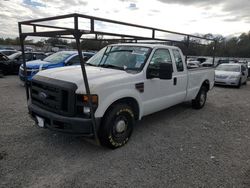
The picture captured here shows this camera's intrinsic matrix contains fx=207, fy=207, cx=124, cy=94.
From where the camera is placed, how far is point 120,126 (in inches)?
149

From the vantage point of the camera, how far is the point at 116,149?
380 centimetres

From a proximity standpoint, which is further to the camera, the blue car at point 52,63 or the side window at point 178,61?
the blue car at point 52,63

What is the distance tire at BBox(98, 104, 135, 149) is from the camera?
350cm

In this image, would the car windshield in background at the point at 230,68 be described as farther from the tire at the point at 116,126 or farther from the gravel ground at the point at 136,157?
the tire at the point at 116,126

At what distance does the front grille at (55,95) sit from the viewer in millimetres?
3279

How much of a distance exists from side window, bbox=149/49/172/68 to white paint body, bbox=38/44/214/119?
105mm

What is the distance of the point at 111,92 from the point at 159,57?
179 centimetres

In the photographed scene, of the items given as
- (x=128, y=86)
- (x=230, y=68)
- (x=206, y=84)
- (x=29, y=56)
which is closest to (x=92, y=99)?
(x=128, y=86)

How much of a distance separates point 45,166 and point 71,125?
0.74m

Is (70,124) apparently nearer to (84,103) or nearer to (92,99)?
(84,103)

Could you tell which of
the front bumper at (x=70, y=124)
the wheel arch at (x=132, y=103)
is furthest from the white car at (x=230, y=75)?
the front bumper at (x=70, y=124)

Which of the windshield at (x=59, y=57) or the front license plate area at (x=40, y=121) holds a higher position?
the windshield at (x=59, y=57)

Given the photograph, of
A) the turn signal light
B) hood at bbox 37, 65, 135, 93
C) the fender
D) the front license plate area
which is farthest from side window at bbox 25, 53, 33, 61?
the turn signal light

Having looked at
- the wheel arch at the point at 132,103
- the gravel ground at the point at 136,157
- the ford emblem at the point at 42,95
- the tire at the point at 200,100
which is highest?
the ford emblem at the point at 42,95
